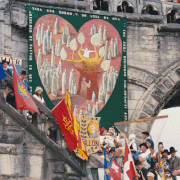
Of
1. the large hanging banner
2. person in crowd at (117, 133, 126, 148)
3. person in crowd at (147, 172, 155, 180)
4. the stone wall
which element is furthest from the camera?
the stone wall

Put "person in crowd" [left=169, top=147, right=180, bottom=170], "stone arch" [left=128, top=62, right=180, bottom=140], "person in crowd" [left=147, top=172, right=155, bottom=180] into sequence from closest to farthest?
1. "person in crowd" [left=147, top=172, right=155, bottom=180]
2. "person in crowd" [left=169, top=147, right=180, bottom=170]
3. "stone arch" [left=128, top=62, right=180, bottom=140]

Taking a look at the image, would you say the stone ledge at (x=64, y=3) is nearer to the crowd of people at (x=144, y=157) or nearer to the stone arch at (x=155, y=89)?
the stone arch at (x=155, y=89)

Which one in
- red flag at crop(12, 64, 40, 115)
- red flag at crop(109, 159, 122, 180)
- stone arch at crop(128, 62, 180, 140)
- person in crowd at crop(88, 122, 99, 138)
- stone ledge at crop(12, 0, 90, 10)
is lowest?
red flag at crop(109, 159, 122, 180)

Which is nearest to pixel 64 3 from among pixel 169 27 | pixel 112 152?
pixel 169 27

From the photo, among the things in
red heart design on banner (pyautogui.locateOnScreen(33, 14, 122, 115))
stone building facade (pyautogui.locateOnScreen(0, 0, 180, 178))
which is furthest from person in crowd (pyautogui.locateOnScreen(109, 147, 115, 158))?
stone building facade (pyautogui.locateOnScreen(0, 0, 180, 178))

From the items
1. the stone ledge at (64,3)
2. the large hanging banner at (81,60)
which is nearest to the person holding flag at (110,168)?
the large hanging banner at (81,60)

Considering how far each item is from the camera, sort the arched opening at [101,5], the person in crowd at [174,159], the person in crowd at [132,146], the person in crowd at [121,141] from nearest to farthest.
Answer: the person in crowd at [132,146] < the person in crowd at [121,141] < the person in crowd at [174,159] < the arched opening at [101,5]

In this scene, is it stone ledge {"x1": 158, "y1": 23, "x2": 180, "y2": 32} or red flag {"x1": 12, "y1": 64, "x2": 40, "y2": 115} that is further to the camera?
stone ledge {"x1": 158, "y1": 23, "x2": 180, "y2": 32}

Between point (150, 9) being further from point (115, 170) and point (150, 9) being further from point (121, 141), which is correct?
point (115, 170)

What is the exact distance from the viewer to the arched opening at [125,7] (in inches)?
1084

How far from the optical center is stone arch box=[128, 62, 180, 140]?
26.9 metres

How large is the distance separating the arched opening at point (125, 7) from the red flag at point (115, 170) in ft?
35.0

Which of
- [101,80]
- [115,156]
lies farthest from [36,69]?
[115,156]

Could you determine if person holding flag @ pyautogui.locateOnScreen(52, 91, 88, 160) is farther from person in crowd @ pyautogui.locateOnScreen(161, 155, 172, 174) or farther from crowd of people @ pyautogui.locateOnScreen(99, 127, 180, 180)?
→ person in crowd @ pyautogui.locateOnScreen(161, 155, 172, 174)
